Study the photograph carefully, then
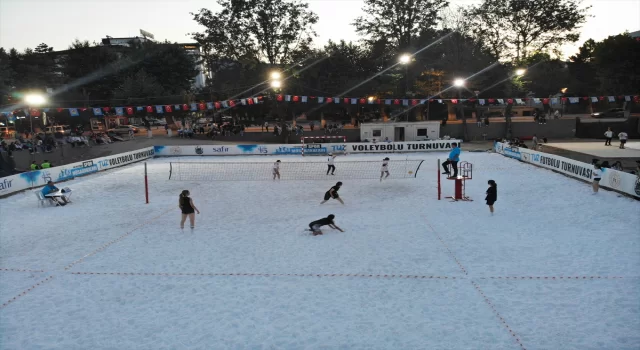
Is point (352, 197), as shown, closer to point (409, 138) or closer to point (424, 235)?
point (424, 235)

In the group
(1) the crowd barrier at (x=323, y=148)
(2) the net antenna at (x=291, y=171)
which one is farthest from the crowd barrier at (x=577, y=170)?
(2) the net antenna at (x=291, y=171)

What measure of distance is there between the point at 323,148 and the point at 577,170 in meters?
19.8

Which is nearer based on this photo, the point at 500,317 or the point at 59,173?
the point at 500,317

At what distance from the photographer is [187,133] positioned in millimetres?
47469

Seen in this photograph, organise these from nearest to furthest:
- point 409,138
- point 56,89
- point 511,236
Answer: point 511,236, point 409,138, point 56,89

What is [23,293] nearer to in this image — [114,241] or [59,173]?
[114,241]

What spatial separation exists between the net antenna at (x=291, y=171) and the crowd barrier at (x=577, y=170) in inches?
299

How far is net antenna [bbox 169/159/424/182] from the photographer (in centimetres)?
2492

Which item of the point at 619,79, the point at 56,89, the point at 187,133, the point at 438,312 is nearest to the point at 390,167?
the point at 438,312

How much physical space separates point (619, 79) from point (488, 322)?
51315 millimetres

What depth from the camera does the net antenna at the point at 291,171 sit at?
24.9 metres

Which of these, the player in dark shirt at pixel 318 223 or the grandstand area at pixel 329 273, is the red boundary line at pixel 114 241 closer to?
the grandstand area at pixel 329 273

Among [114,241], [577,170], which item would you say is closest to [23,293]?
[114,241]

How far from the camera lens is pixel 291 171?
89.4ft
